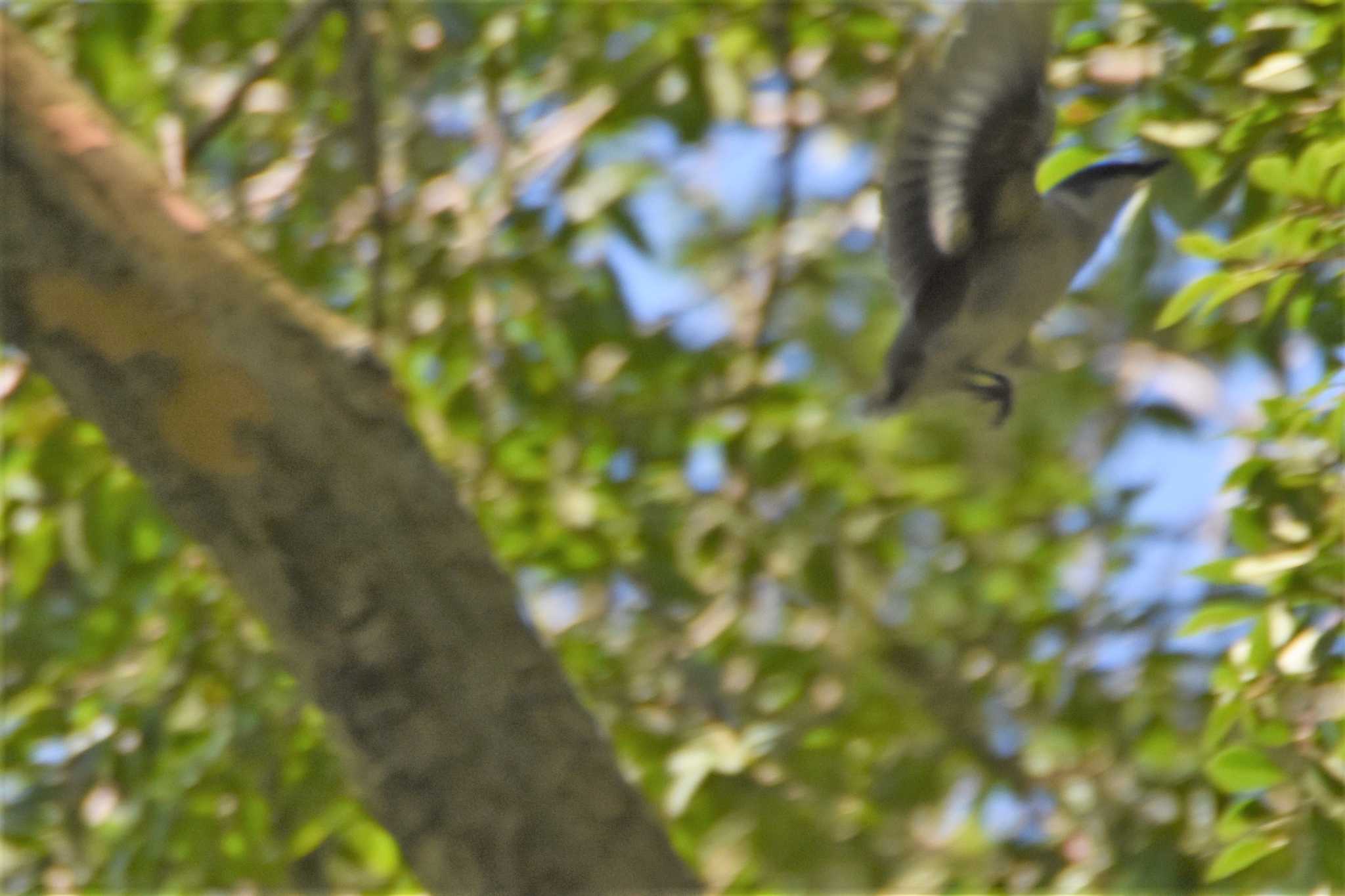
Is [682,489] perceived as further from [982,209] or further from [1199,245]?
[1199,245]

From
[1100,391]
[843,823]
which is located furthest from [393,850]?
[1100,391]

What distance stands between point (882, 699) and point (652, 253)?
0.81 meters

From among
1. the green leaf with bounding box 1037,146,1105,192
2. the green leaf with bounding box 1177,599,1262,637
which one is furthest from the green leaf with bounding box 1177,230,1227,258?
the green leaf with bounding box 1177,599,1262,637

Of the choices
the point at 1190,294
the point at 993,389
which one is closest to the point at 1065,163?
the point at 1190,294

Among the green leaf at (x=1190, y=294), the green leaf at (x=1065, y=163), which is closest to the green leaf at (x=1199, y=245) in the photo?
the green leaf at (x=1190, y=294)

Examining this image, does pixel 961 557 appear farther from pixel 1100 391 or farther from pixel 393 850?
pixel 393 850

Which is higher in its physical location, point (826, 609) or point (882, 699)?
point (826, 609)

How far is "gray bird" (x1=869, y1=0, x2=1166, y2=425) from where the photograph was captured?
1519mm

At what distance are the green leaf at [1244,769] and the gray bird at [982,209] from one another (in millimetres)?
565

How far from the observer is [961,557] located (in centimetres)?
249

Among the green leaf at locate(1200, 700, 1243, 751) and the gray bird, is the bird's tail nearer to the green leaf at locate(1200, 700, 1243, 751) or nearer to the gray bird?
the gray bird

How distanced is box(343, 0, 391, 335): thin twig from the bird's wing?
0.97 metres

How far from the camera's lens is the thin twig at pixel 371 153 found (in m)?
2.42

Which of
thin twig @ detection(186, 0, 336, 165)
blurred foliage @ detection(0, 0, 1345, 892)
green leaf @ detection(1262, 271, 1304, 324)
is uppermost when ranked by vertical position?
thin twig @ detection(186, 0, 336, 165)
